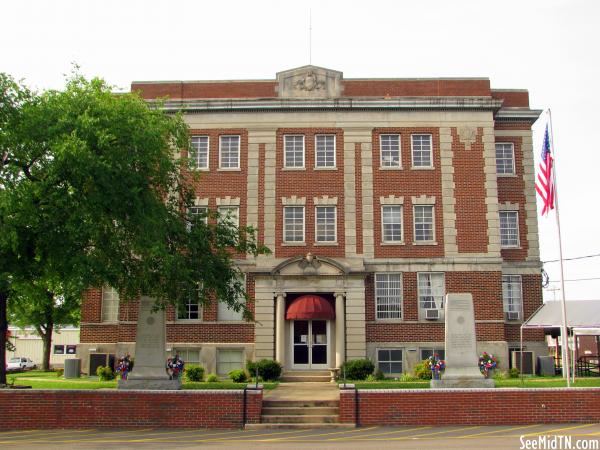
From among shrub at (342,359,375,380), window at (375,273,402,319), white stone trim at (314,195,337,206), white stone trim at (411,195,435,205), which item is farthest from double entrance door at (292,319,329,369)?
white stone trim at (411,195,435,205)

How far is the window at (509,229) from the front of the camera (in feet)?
106

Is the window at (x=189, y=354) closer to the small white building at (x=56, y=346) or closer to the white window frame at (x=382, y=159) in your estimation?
the white window frame at (x=382, y=159)

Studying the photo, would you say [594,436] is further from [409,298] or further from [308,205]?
[308,205]

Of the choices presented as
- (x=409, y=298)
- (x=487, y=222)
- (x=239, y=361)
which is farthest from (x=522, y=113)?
(x=239, y=361)

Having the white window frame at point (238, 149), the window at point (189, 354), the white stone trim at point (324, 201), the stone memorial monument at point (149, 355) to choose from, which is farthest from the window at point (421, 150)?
the stone memorial monument at point (149, 355)

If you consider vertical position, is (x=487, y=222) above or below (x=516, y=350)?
above

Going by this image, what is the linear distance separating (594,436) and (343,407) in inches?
242

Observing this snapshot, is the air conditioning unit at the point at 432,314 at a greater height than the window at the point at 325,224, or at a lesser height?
lesser

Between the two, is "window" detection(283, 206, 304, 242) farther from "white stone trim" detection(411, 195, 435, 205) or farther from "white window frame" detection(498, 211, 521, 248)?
"white window frame" detection(498, 211, 521, 248)

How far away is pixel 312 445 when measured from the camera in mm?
15508

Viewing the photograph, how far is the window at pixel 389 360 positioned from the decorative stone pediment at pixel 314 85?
39.0 feet

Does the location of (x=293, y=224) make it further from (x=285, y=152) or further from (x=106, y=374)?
(x=106, y=374)

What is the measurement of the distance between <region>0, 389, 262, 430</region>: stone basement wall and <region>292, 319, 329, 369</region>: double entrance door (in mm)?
12054

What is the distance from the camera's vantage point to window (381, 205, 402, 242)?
102 feet
